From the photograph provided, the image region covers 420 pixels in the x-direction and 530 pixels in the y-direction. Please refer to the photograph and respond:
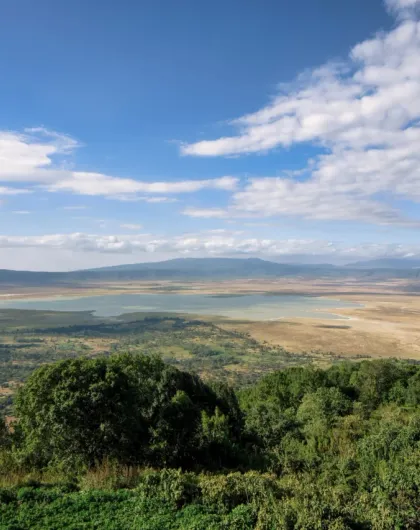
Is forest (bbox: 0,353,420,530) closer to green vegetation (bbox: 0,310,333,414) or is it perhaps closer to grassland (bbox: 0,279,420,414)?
green vegetation (bbox: 0,310,333,414)

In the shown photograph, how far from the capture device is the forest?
895 centimetres

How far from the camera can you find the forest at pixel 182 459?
8.95 meters

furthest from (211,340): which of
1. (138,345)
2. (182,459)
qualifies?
(182,459)

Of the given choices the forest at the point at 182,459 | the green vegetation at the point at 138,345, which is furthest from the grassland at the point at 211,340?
the forest at the point at 182,459

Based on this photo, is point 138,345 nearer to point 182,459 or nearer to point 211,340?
point 211,340

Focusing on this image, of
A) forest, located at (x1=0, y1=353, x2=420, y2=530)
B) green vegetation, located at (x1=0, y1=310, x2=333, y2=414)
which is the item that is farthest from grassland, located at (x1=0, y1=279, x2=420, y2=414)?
forest, located at (x1=0, y1=353, x2=420, y2=530)

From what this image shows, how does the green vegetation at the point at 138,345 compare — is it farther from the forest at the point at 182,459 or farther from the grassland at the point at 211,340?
the forest at the point at 182,459

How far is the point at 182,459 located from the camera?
46.8ft

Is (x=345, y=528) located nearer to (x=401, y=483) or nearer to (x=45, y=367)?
(x=401, y=483)

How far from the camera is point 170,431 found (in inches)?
576

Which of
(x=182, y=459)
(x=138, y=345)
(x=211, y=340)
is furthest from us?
(x=211, y=340)

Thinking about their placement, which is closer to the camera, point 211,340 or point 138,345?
point 138,345

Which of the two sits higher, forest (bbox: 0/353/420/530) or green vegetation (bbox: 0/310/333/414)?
forest (bbox: 0/353/420/530)

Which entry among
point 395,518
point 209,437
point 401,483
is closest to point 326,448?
point 209,437
